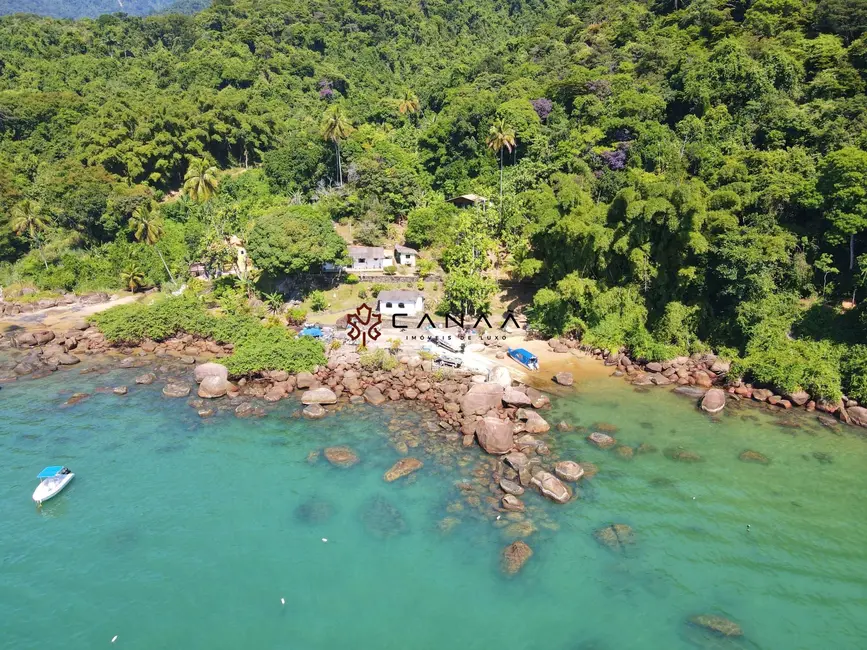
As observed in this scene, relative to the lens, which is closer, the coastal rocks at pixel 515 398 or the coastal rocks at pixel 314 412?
the coastal rocks at pixel 515 398

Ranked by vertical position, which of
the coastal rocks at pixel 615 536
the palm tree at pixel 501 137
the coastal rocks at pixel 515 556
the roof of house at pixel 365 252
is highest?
the palm tree at pixel 501 137

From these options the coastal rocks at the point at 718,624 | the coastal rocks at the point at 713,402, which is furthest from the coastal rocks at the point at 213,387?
the coastal rocks at the point at 713,402

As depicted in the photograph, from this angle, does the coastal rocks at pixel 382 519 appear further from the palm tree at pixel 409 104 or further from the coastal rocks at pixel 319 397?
the palm tree at pixel 409 104

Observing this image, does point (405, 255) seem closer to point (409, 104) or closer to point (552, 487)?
point (552, 487)

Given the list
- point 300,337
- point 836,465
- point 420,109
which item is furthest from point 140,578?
point 420,109

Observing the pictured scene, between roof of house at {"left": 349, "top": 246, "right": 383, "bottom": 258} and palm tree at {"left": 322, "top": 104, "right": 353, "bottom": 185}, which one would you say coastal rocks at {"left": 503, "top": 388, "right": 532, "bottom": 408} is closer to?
roof of house at {"left": 349, "top": 246, "right": 383, "bottom": 258}

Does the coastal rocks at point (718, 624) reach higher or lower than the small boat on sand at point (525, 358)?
lower
